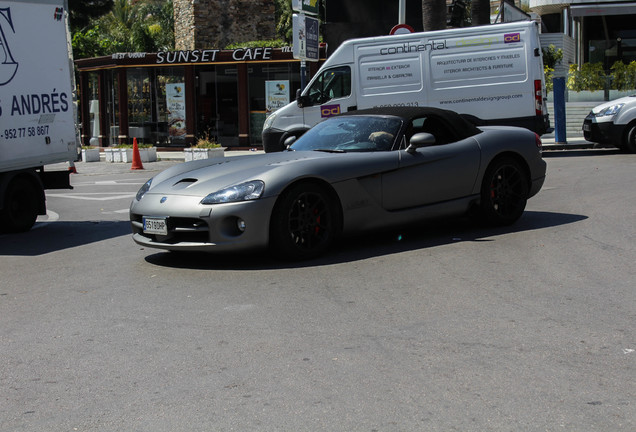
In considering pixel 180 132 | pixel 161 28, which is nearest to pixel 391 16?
pixel 180 132

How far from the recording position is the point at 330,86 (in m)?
18.0

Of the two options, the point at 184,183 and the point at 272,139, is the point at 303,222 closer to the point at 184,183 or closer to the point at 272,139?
the point at 184,183

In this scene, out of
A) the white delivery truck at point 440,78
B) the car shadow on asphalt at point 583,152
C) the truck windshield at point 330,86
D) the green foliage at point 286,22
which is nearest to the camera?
the white delivery truck at point 440,78

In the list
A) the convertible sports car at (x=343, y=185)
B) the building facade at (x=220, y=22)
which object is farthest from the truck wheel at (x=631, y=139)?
the building facade at (x=220, y=22)

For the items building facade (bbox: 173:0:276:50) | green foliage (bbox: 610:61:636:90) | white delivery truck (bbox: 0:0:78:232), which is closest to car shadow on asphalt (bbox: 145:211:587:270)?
white delivery truck (bbox: 0:0:78:232)

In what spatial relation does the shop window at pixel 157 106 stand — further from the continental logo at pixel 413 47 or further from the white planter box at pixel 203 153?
the continental logo at pixel 413 47

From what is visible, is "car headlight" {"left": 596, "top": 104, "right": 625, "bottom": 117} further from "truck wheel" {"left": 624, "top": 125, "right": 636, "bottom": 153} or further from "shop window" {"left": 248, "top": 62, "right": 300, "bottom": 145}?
"shop window" {"left": 248, "top": 62, "right": 300, "bottom": 145}

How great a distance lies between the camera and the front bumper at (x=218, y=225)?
271 inches

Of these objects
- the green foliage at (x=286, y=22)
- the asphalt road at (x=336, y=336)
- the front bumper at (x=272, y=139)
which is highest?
the green foliage at (x=286, y=22)

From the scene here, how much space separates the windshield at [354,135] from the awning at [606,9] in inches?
1122

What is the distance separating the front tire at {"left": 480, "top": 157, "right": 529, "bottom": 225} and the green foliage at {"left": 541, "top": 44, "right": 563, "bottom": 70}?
80.5ft

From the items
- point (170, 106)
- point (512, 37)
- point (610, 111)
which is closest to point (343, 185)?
point (512, 37)

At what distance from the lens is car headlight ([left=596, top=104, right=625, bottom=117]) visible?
57.7ft

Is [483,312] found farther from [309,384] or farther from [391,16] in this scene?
[391,16]
